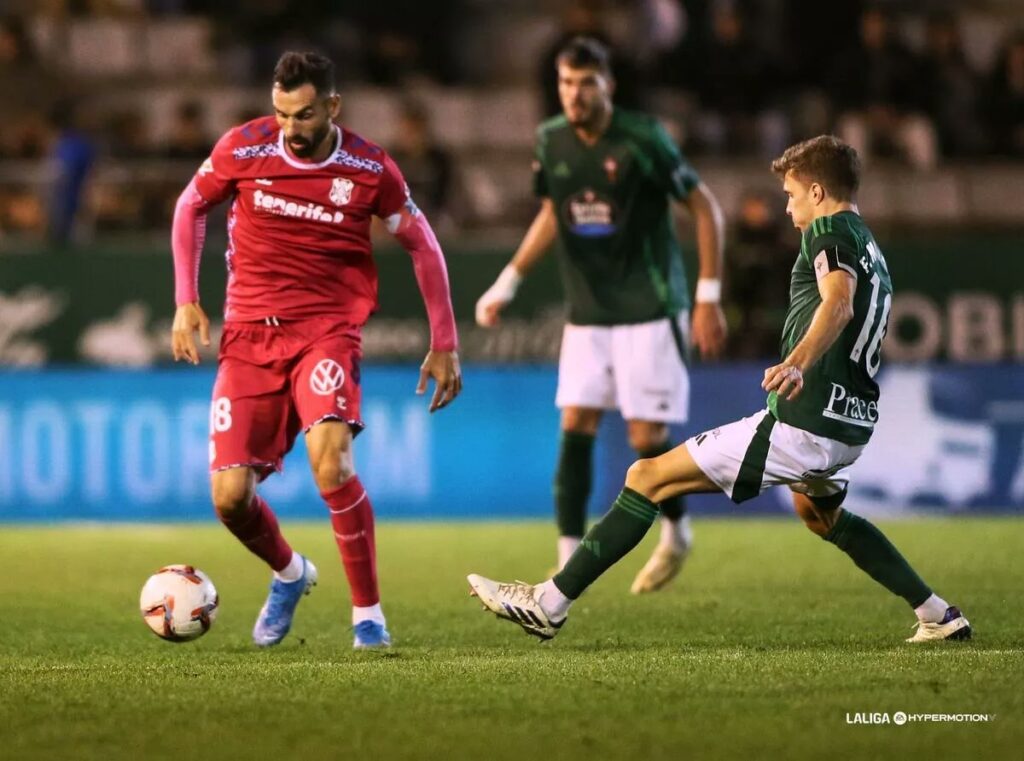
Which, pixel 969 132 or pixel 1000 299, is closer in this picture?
pixel 1000 299

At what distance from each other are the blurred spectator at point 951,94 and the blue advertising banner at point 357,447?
4872mm

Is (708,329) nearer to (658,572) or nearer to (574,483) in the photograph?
(574,483)

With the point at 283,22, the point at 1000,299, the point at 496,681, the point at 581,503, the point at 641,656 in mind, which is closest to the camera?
the point at 496,681

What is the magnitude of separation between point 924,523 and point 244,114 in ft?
22.0

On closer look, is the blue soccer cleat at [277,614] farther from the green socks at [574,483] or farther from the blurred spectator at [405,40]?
the blurred spectator at [405,40]

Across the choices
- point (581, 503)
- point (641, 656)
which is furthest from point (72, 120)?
point (641, 656)

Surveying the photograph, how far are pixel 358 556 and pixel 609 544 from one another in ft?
3.37

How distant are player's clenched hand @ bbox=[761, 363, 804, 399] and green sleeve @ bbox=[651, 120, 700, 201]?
10.3ft

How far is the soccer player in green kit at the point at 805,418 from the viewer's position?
20.7ft

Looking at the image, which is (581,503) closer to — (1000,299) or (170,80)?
(1000,299)

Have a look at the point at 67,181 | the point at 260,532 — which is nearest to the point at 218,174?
the point at 260,532

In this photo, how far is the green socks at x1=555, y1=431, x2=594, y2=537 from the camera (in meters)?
9.15

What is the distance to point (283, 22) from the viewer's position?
18250 mm

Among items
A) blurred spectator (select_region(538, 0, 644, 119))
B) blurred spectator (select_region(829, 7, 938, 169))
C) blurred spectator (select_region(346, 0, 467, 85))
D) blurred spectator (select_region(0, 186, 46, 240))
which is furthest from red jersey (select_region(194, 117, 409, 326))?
blurred spectator (select_region(346, 0, 467, 85))
